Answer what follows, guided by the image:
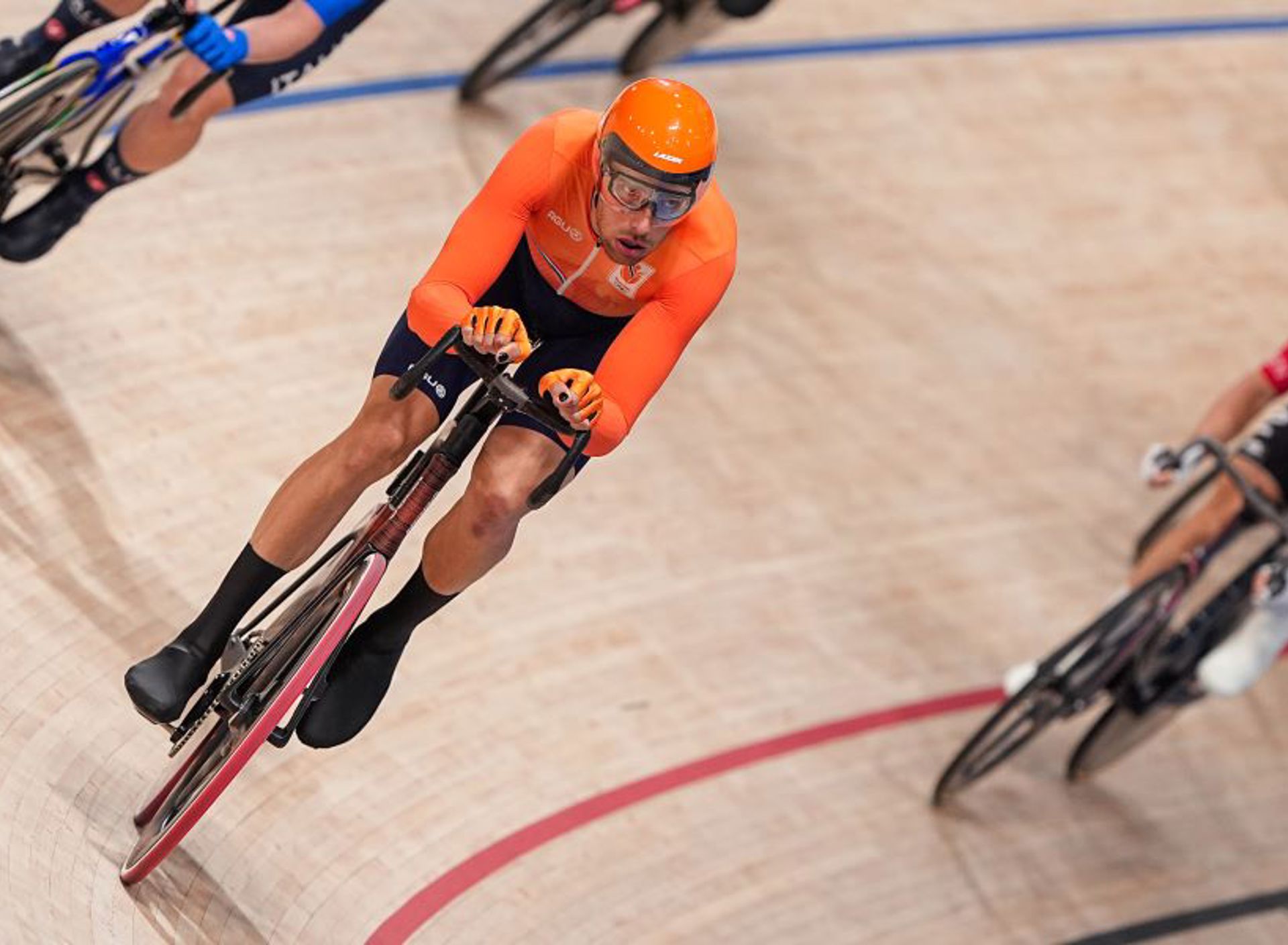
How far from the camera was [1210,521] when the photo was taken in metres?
5.33

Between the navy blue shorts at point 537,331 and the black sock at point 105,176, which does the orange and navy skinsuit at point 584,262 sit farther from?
the black sock at point 105,176

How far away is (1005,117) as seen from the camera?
815 cm

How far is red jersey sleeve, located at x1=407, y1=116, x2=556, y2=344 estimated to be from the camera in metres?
3.29

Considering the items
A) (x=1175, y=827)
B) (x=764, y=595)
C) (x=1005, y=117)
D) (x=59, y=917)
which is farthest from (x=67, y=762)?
(x=1005, y=117)

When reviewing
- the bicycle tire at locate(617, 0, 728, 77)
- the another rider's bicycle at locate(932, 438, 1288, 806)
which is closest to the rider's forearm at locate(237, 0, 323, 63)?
the another rider's bicycle at locate(932, 438, 1288, 806)

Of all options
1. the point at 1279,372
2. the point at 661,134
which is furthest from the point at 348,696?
the point at 1279,372

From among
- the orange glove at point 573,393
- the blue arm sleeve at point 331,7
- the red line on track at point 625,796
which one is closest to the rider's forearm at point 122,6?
the blue arm sleeve at point 331,7

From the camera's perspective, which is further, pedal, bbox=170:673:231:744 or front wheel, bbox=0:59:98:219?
front wheel, bbox=0:59:98:219

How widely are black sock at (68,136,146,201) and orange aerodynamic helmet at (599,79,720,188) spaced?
1.97 m

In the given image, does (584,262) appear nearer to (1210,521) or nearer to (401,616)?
(401,616)

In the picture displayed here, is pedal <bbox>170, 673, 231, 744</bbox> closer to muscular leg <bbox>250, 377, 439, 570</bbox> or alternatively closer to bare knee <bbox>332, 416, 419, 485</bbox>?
muscular leg <bbox>250, 377, 439, 570</bbox>

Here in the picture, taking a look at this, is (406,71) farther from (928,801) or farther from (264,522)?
(264,522)

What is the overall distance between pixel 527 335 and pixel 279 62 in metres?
1.72

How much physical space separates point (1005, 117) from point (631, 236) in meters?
5.19
